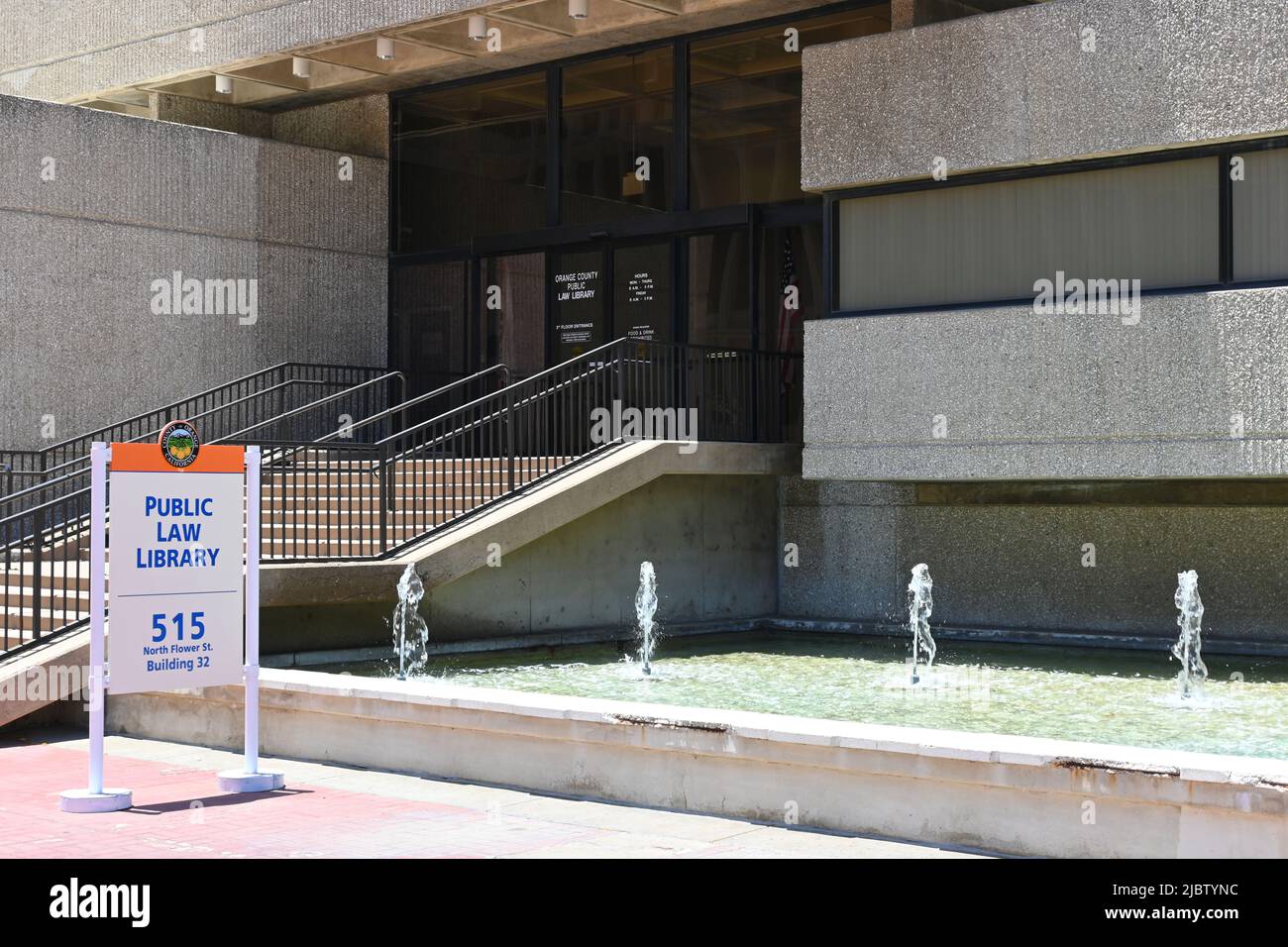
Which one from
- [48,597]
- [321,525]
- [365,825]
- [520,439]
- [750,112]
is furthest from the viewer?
[750,112]

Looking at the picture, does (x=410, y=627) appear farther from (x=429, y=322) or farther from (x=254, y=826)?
(x=429, y=322)

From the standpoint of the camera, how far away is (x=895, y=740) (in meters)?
7.26

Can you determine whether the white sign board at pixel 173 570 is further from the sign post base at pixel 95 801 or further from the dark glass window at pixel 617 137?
the dark glass window at pixel 617 137

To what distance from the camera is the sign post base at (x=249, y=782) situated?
A: 874cm

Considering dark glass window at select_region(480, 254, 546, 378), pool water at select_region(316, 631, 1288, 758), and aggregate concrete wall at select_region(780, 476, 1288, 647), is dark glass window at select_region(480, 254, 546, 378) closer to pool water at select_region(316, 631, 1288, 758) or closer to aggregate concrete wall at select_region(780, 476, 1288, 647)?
aggregate concrete wall at select_region(780, 476, 1288, 647)

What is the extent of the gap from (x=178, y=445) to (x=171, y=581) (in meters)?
0.76

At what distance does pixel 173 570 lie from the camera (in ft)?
28.3

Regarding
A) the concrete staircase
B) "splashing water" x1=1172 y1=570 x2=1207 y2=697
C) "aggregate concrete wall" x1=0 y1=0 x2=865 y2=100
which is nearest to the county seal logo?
the concrete staircase

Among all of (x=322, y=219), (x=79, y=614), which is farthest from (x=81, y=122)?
(x=79, y=614)
